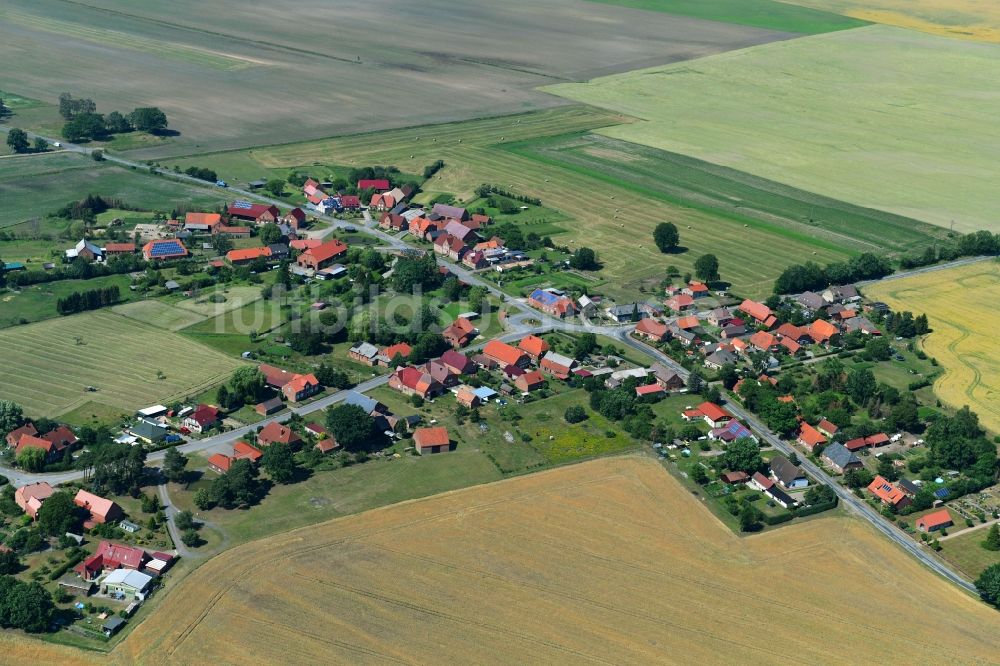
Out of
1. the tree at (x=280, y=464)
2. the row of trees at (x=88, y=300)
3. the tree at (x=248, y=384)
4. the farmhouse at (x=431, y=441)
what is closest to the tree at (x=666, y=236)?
the farmhouse at (x=431, y=441)

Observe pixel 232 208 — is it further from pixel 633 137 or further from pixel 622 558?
pixel 622 558

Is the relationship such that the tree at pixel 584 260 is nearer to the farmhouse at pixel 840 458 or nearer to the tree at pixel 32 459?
the farmhouse at pixel 840 458

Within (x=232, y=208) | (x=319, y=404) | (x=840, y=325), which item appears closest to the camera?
(x=319, y=404)

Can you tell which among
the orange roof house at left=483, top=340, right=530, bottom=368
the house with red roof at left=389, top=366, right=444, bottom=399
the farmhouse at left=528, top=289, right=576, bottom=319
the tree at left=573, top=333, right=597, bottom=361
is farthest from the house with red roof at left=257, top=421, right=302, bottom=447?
the farmhouse at left=528, top=289, right=576, bottom=319

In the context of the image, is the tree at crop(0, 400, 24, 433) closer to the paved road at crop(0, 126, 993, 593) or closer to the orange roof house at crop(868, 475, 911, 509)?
the paved road at crop(0, 126, 993, 593)

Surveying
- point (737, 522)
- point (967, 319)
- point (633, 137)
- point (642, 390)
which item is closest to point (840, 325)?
point (967, 319)

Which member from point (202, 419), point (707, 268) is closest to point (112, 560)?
point (202, 419)
